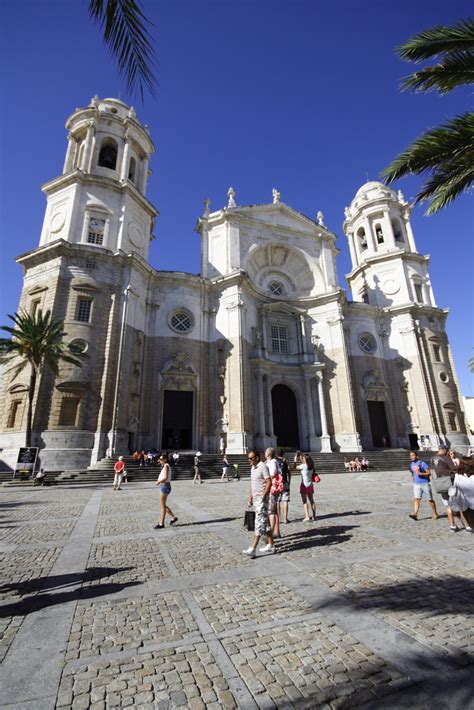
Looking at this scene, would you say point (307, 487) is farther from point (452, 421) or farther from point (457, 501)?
point (452, 421)

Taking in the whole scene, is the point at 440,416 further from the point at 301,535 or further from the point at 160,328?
the point at 301,535

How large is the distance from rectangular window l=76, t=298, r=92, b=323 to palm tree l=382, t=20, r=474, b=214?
21.3 metres

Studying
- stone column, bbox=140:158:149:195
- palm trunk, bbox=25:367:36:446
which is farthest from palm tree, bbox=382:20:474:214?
stone column, bbox=140:158:149:195

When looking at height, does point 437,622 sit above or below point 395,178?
below

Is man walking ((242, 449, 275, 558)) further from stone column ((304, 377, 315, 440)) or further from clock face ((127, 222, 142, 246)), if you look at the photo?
clock face ((127, 222, 142, 246))

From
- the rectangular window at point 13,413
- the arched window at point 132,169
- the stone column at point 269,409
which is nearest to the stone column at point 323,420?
the stone column at point 269,409

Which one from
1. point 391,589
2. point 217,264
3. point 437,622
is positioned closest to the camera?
point 437,622

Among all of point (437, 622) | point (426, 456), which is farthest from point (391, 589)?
point (426, 456)

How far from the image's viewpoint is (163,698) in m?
2.41

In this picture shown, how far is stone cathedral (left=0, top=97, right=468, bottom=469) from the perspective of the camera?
930 inches

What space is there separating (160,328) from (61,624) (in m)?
26.1

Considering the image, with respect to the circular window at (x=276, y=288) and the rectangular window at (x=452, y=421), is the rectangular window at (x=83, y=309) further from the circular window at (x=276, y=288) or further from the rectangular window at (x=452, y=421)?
the rectangular window at (x=452, y=421)

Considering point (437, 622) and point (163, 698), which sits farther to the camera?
point (437, 622)

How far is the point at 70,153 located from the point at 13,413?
24.1 m
